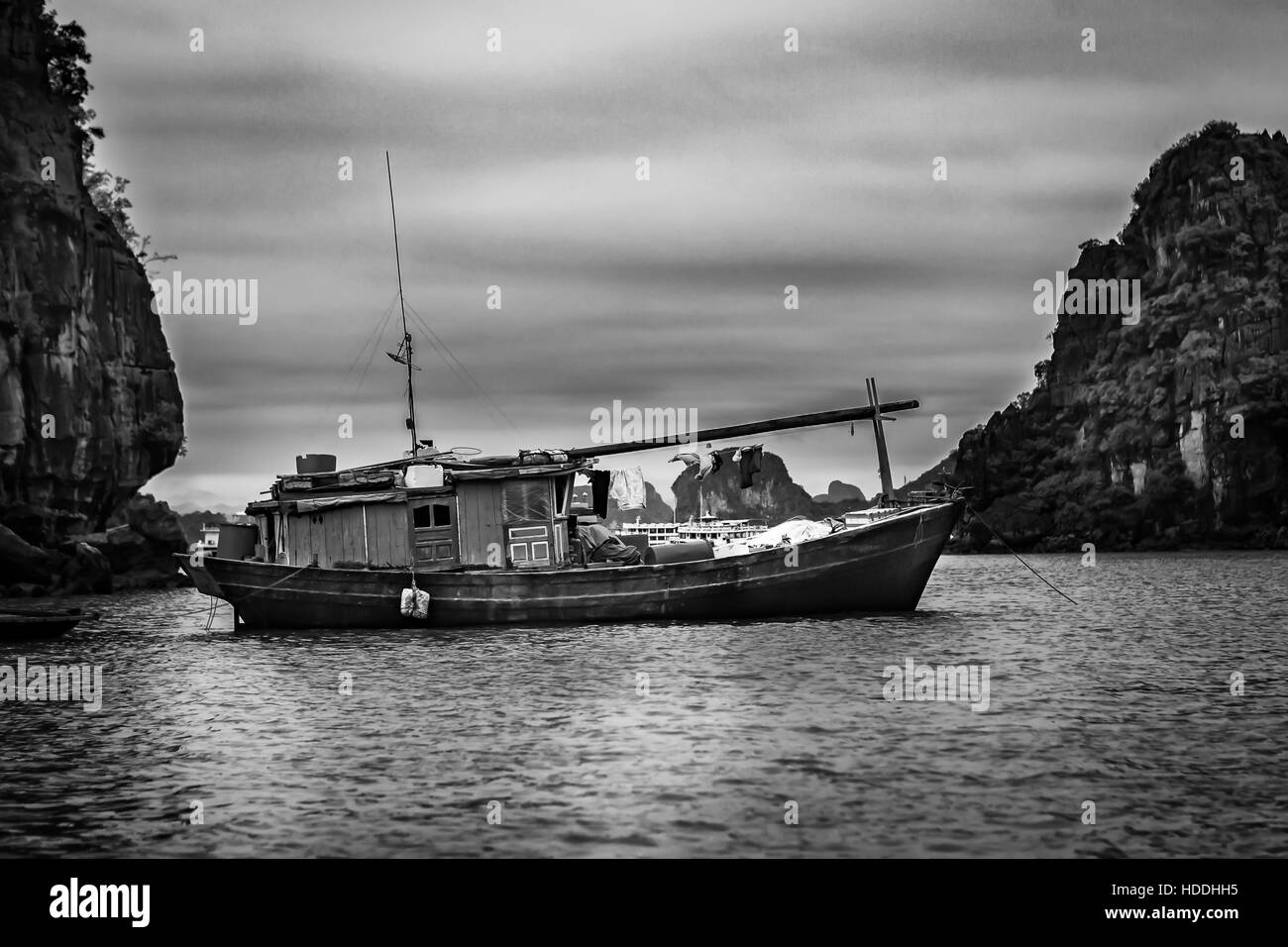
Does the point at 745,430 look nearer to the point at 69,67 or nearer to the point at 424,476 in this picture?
the point at 424,476

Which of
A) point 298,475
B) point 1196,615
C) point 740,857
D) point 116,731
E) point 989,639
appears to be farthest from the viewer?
point 1196,615

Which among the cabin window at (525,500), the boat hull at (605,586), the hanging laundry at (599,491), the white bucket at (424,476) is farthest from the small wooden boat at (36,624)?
the hanging laundry at (599,491)

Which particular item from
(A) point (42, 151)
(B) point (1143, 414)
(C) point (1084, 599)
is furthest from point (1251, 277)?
Answer: (A) point (42, 151)

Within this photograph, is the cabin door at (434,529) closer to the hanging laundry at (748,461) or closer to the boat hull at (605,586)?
the boat hull at (605,586)

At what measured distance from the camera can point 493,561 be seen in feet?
108

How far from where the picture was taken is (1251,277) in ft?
419

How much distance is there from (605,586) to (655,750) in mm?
16191

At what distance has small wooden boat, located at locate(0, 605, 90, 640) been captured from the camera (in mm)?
32000

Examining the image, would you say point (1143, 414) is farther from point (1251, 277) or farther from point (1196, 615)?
point (1196, 615)

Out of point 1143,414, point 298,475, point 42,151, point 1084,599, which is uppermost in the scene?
point 42,151

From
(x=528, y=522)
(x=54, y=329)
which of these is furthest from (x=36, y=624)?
(x=54, y=329)

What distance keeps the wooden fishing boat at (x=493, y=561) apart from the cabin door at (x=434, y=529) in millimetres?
27

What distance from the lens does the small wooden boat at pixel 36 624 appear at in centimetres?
3200
